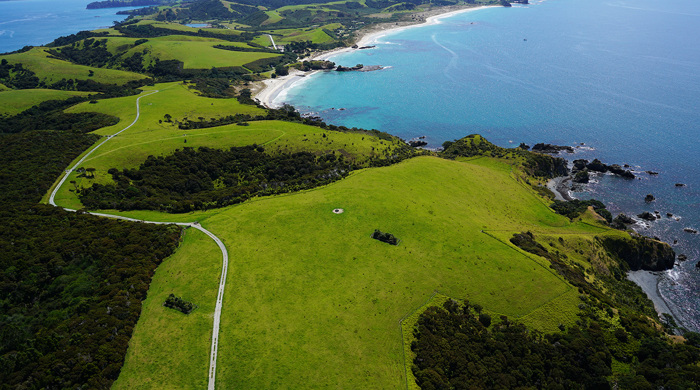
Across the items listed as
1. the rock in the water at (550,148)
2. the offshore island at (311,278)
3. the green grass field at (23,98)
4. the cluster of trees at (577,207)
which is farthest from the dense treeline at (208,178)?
the green grass field at (23,98)

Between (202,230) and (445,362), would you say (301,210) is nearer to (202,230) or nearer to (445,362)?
(202,230)

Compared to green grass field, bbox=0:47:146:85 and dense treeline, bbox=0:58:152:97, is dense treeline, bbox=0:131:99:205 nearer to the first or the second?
dense treeline, bbox=0:58:152:97

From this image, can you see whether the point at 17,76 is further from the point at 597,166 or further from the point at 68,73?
the point at 597,166

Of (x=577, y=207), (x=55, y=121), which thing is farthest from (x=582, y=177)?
(x=55, y=121)

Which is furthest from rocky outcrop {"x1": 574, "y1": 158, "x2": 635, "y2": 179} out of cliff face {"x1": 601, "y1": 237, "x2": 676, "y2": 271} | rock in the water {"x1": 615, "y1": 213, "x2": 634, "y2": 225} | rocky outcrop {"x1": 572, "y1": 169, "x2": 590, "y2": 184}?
cliff face {"x1": 601, "y1": 237, "x2": 676, "y2": 271}

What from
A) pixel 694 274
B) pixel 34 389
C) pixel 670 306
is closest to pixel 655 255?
pixel 694 274
